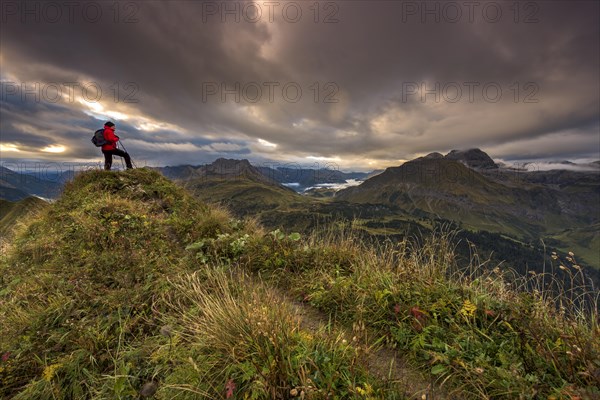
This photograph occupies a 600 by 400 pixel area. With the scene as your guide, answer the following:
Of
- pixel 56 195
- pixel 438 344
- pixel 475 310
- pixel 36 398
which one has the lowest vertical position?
pixel 36 398

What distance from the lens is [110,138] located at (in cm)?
1450

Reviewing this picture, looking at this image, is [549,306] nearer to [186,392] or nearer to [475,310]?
[475,310]

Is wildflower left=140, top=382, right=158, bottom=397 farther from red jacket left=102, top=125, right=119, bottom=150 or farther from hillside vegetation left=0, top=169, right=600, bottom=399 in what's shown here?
red jacket left=102, top=125, right=119, bottom=150

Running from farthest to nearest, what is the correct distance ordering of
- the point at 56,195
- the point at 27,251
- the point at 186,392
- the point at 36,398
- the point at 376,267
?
1. the point at 56,195
2. the point at 27,251
3. the point at 376,267
4. the point at 36,398
5. the point at 186,392

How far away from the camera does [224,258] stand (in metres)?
6.99

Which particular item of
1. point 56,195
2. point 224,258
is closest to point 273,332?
point 224,258

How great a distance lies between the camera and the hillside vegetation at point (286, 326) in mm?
3088

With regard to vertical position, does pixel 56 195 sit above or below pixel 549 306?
above

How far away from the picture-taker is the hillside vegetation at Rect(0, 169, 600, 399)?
309 cm

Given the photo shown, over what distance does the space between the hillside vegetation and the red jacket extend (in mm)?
8951

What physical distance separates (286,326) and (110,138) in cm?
1606

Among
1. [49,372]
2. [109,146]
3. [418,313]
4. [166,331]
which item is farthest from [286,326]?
[109,146]

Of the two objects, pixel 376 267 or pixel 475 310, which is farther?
pixel 376 267

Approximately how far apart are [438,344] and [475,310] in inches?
38.0
